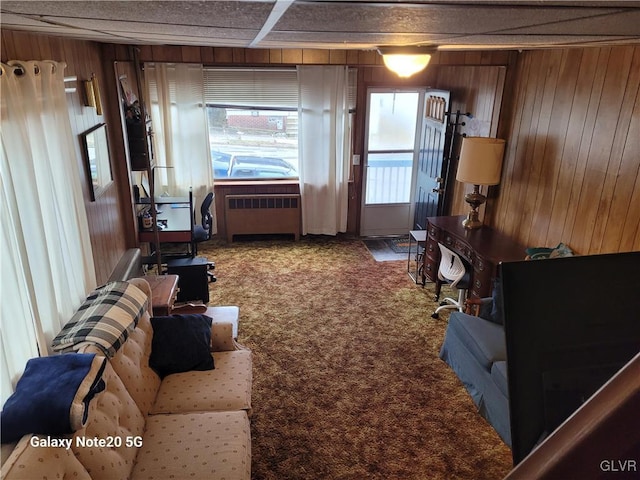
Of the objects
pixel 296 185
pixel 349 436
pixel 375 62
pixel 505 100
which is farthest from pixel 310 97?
pixel 349 436

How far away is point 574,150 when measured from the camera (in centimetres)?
324

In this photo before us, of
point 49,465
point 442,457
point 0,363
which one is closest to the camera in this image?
Answer: point 49,465

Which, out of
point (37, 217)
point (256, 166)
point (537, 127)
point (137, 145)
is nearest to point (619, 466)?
point (37, 217)

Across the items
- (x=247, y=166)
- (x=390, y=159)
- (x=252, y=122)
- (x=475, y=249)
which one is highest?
(x=252, y=122)

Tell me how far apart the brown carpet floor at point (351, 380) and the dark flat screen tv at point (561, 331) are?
2.29m

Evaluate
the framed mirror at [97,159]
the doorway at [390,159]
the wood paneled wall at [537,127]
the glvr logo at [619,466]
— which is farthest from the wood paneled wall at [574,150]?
the framed mirror at [97,159]

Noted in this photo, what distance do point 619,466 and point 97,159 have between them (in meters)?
3.64

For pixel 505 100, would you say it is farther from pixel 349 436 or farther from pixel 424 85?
pixel 349 436

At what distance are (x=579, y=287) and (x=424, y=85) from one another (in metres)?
5.73

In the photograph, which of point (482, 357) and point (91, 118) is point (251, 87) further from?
point (482, 357)

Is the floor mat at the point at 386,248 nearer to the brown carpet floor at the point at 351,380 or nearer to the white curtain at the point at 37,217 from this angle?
the brown carpet floor at the point at 351,380

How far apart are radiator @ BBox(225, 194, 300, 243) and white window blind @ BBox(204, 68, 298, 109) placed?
1.20 meters

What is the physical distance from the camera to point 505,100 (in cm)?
407

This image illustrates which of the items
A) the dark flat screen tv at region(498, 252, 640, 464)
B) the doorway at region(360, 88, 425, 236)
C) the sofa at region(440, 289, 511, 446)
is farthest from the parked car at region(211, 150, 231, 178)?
the dark flat screen tv at region(498, 252, 640, 464)
